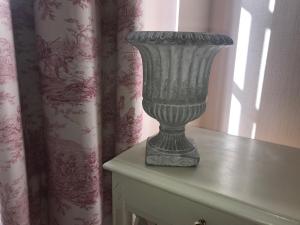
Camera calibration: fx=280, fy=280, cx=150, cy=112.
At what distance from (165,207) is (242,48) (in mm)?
632

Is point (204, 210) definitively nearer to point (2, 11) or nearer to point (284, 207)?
point (284, 207)

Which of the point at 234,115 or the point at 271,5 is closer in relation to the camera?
the point at 271,5

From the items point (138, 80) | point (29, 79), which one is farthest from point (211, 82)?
point (29, 79)

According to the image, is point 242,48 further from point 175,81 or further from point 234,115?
point 175,81

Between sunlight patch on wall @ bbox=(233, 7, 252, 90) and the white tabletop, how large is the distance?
0.91 ft

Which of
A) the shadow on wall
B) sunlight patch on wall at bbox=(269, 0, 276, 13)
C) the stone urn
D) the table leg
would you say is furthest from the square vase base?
sunlight patch on wall at bbox=(269, 0, 276, 13)

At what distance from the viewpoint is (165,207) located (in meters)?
0.66

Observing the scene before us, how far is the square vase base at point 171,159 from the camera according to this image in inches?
27.0

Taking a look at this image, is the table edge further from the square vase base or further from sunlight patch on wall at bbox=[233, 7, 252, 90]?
sunlight patch on wall at bbox=[233, 7, 252, 90]

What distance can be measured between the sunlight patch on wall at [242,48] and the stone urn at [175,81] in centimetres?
42

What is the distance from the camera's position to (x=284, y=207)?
1.82ft

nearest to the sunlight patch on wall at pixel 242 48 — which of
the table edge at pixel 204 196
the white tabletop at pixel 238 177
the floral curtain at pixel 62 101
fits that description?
the white tabletop at pixel 238 177

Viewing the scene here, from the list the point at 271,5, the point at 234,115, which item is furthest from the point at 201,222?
the point at 271,5

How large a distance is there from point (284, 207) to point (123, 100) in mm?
474
